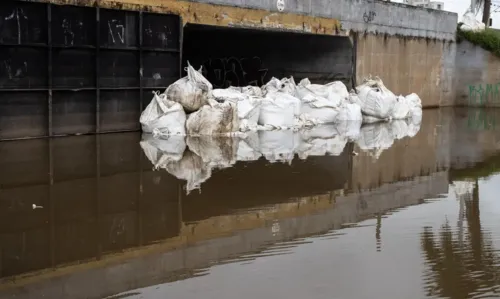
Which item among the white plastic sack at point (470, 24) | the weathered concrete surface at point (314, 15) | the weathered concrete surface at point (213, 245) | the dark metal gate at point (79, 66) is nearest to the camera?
the weathered concrete surface at point (213, 245)

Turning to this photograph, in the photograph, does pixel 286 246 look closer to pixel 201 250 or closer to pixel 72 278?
pixel 201 250

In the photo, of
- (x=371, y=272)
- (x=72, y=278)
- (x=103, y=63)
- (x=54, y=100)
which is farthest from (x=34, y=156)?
(x=371, y=272)

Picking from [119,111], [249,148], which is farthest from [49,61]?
[249,148]

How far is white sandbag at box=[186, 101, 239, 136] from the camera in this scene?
498 inches

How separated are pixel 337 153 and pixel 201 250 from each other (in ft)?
19.7

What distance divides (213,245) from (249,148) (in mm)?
5907

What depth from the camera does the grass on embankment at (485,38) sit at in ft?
84.7

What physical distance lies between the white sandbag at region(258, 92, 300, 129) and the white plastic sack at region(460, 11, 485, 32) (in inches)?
589

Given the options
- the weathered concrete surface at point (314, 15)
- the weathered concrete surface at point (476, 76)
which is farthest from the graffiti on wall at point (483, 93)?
the weathered concrete surface at point (314, 15)

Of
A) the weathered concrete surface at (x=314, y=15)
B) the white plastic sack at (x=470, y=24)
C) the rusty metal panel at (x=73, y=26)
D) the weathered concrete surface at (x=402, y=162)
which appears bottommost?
the weathered concrete surface at (x=402, y=162)

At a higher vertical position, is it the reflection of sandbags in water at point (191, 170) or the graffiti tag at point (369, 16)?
the graffiti tag at point (369, 16)

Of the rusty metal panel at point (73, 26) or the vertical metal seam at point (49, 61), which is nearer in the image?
the vertical metal seam at point (49, 61)

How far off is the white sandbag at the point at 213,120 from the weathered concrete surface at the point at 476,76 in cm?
1673

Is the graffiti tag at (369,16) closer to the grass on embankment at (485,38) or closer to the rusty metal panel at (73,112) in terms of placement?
the grass on embankment at (485,38)
